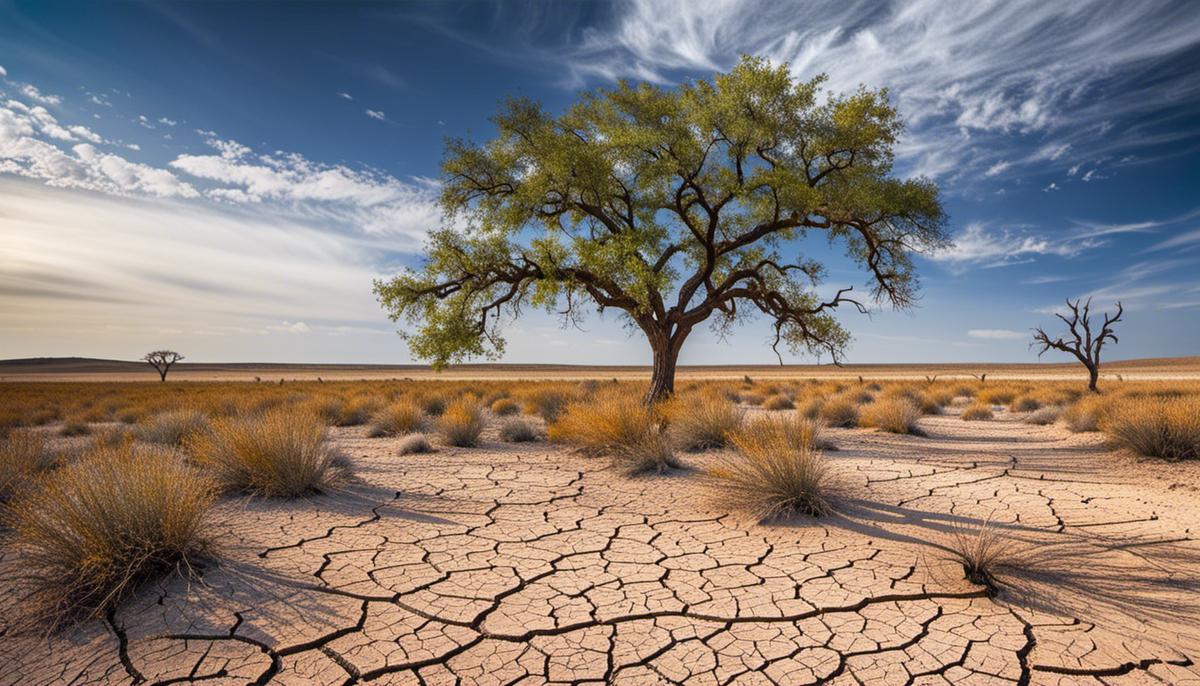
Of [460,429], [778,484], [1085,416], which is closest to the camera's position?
[778,484]

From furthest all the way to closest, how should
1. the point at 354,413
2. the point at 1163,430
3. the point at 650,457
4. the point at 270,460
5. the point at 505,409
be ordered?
1. the point at 505,409
2. the point at 354,413
3. the point at 1163,430
4. the point at 650,457
5. the point at 270,460

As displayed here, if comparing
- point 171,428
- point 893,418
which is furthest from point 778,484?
point 171,428

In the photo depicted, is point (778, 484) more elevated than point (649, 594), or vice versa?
point (778, 484)

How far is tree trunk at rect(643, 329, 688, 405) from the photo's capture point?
44.4 ft

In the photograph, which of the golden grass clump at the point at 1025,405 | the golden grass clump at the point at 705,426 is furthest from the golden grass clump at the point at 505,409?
the golden grass clump at the point at 1025,405

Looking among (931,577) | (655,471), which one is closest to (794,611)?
(931,577)

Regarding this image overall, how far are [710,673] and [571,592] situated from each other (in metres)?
1.29

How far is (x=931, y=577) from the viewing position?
4.18 m

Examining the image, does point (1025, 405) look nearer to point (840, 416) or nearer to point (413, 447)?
point (840, 416)

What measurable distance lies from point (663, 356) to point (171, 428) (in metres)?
10.2

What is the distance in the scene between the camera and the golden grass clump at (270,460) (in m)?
6.39

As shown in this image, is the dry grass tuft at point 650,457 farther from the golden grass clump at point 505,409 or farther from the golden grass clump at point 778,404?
the golden grass clump at point 778,404

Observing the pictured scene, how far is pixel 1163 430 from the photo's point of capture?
866 centimetres

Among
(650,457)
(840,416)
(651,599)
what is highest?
(840,416)
